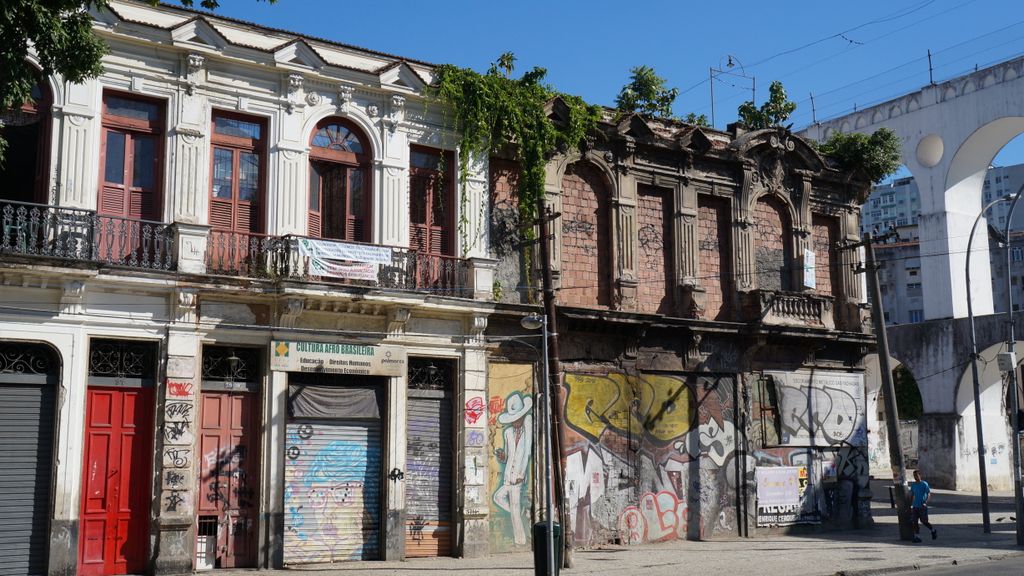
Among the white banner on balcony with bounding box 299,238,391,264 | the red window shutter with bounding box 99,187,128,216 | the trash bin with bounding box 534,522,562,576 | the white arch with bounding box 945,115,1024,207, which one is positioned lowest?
the trash bin with bounding box 534,522,562,576

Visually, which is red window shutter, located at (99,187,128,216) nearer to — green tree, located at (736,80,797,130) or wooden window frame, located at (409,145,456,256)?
wooden window frame, located at (409,145,456,256)

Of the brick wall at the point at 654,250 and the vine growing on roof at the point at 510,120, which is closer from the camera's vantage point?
the vine growing on roof at the point at 510,120

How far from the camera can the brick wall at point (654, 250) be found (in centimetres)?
2373

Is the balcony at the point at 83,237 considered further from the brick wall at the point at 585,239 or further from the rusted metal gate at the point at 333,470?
the brick wall at the point at 585,239

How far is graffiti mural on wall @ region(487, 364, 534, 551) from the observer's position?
66.8ft

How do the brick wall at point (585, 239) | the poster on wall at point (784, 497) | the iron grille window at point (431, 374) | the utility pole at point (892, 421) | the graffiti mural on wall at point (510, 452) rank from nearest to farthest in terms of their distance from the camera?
the iron grille window at point (431, 374) → the graffiti mural on wall at point (510, 452) → the brick wall at point (585, 239) → the utility pole at point (892, 421) → the poster on wall at point (784, 497)

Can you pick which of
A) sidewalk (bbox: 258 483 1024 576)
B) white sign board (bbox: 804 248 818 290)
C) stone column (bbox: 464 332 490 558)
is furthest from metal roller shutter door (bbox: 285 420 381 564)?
white sign board (bbox: 804 248 818 290)

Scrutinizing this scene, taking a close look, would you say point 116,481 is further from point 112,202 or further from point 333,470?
point 112,202

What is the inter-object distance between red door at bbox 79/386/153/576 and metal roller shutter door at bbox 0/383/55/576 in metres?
0.59

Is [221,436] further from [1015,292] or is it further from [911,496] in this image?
[1015,292]

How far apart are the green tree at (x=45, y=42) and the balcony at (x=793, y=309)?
50.8ft

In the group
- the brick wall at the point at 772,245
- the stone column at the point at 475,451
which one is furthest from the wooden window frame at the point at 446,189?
the brick wall at the point at 772,245

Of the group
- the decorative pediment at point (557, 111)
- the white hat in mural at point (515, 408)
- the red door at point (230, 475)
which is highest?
the decorative pediment at point (557, 111)

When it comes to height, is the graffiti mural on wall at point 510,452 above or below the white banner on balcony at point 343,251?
below
